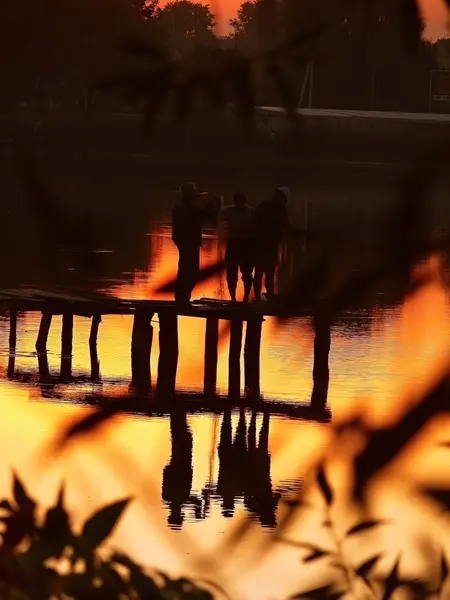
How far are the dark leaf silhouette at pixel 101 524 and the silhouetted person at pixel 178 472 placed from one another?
863cm

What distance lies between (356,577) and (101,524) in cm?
47

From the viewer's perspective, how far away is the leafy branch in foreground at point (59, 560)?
2402 millimetres

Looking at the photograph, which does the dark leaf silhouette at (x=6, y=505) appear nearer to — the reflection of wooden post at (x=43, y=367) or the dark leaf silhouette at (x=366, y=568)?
the dark leaf silhouette at (x=366, y=568)

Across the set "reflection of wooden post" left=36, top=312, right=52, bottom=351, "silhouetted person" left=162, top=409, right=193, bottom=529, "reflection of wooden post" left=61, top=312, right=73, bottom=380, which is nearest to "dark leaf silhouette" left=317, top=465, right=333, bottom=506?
"silhouetted person" left=162, top=409, right=193, bottom=529

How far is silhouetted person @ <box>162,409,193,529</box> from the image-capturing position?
1168 centimetres

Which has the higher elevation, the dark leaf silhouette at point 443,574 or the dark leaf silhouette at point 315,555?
the dark leaf silhouette at point 443,574

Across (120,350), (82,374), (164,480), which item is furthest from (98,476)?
(120,350)

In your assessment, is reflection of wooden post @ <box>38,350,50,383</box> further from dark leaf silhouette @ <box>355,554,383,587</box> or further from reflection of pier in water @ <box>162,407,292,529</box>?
dark leaf silhouette @ <box>355,554,383,587</box>

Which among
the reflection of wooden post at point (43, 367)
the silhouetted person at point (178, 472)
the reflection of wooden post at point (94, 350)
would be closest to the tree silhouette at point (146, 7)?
the silhouetted person at point (178, 472)

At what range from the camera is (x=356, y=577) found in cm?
268

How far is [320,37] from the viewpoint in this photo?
2109mm

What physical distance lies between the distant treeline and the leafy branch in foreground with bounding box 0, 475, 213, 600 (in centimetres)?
52

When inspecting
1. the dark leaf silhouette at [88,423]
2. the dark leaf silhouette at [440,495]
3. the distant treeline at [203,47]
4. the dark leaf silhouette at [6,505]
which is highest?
the distant treeline at [203,47]

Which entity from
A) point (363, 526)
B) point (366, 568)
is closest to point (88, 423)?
point (363, 526)
